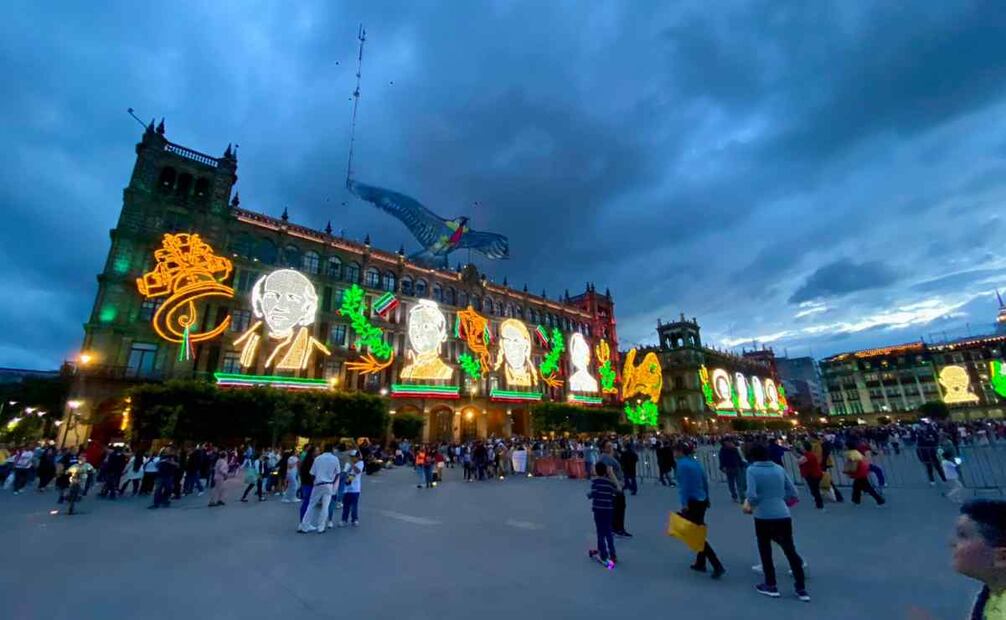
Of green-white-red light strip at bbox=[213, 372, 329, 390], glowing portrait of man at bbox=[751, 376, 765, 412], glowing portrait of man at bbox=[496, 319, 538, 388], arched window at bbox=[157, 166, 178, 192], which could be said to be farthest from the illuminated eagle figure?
glowing portrait of man at bbox=[751, 376, 765, 412]

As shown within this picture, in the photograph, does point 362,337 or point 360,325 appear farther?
point 362,337

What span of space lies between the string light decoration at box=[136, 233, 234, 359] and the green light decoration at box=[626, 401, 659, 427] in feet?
139

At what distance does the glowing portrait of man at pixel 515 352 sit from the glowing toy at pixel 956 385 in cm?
8371

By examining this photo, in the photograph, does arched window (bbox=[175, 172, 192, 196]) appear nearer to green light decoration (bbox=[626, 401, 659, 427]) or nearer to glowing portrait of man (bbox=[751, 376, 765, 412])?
green light decoration (bbox=[626, 401, 659, 427])

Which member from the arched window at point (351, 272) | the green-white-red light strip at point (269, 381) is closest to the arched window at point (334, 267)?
the arched window at point (351, 272)

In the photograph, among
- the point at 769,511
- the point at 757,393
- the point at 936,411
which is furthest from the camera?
the point at 757,393

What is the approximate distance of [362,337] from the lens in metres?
35.2

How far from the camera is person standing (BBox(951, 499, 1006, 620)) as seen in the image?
1754mm

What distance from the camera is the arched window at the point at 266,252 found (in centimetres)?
3516

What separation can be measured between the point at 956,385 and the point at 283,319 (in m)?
110

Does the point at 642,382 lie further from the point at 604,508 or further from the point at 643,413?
the point at 604,508

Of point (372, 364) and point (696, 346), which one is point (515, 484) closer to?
point (372, 364)

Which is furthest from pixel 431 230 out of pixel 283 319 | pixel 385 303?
pixel 283 319

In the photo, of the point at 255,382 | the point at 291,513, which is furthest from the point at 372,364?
the point at 291,513
